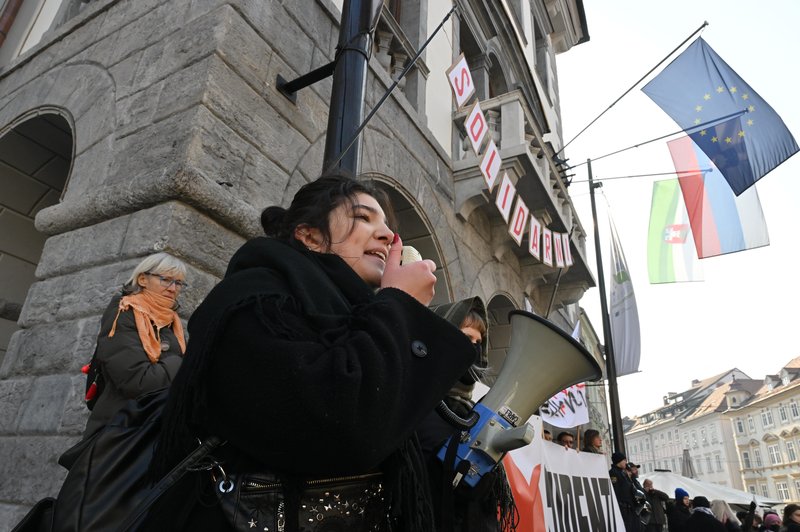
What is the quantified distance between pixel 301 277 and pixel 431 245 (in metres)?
4.79

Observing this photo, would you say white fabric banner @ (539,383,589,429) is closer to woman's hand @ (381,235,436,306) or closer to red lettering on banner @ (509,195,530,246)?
red lettering on banner @ (509,195,530,246)

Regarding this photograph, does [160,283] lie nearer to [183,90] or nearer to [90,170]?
[183,90]

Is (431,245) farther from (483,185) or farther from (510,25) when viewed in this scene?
(510,25)

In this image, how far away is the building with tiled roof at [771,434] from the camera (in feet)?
185

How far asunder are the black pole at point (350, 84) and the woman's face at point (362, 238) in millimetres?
1469

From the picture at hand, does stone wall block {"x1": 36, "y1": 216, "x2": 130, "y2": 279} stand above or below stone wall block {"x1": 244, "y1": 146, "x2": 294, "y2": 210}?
below

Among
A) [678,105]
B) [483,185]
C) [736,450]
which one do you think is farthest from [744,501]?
[736,450]

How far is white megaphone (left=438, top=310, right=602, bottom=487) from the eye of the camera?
122 centimetres

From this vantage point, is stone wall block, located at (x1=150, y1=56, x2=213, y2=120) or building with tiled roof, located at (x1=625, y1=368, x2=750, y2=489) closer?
stone wall block, located at (x1=150, y1=56, x2=213, y2=120)

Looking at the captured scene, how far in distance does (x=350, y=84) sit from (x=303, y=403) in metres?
2.58

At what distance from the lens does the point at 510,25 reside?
A: 9.98 metres

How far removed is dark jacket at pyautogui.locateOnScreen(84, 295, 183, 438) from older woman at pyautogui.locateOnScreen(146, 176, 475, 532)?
1251 millimetres

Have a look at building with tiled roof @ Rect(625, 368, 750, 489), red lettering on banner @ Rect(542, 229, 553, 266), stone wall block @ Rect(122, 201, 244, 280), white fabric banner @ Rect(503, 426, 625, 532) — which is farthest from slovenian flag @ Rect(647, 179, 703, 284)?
building with tiled roof @ Rect(625, 368, 750, 489)

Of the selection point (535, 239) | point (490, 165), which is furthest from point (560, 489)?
point (535, 239)
